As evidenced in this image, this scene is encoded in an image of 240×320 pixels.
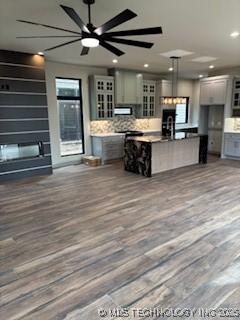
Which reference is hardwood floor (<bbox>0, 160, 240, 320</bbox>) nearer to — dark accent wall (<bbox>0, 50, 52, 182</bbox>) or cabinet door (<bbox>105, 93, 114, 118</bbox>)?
dark accent wall (<bbox>0, 50, 52, 182</bbox>)

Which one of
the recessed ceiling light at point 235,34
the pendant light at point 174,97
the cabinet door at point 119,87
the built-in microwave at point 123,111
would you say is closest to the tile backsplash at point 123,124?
the built-in microwave at point 123,111

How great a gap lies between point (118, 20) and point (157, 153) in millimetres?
3779

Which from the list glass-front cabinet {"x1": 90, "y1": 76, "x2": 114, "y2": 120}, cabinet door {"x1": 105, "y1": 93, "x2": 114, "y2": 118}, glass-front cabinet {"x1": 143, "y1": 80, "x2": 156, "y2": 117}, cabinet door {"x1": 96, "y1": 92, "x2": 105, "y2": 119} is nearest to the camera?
glass-front cabinet {"x1": 90, "y1": 76, "x2": 114, "y2": 120}

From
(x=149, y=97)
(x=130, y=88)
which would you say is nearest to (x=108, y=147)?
(x=130, y=88)

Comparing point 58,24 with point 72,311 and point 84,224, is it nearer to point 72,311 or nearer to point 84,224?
point 84,224

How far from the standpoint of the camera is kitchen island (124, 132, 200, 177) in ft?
19.0

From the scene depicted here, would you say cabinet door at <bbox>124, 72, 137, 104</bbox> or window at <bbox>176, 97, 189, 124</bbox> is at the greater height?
cabinet door at <bbox>124, 72, 137, 104</bbox>

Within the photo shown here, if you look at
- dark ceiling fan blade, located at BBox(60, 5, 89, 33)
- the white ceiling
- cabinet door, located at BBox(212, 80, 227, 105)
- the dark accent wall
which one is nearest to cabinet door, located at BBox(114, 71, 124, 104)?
the white ceiling

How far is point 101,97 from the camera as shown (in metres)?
7.36

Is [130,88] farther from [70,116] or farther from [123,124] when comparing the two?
[70,116]

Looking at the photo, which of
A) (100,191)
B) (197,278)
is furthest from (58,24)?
(197,278)

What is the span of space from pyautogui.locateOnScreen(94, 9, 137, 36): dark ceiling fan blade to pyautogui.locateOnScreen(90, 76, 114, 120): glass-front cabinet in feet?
14.3

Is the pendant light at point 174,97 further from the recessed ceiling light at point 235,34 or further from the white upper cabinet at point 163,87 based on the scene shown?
the recessed ceiling light at point 235,34

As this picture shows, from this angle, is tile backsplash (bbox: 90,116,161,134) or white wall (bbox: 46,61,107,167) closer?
white wall (bbox: 46,61,107,167)
